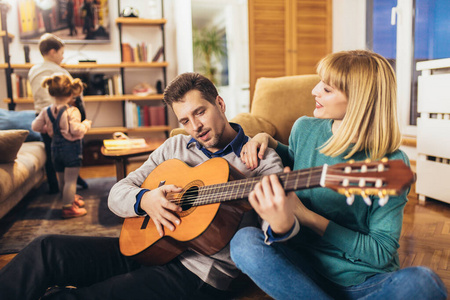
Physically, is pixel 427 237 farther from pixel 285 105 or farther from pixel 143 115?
pixel 143 115

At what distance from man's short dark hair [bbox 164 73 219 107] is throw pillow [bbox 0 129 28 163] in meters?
1.51

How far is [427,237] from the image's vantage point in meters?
2.13

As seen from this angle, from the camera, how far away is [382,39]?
449cm

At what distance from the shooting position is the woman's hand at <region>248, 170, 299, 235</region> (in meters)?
0.88

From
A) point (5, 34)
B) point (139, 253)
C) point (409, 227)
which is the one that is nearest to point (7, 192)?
point (139, 253)

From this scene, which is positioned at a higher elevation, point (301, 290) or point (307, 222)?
point (307, 222)

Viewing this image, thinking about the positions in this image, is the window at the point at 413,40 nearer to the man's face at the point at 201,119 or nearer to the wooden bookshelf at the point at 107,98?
the wooden bookshelf at the point at 107,98

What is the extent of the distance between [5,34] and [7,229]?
274cm

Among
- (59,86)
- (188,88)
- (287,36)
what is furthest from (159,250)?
(287,36)

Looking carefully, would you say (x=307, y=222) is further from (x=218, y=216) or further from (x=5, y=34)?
(x=5, y=34)

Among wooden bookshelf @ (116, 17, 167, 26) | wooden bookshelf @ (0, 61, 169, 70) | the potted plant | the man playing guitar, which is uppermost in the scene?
wooden bookshelf @ (116, 17, 167, 26)

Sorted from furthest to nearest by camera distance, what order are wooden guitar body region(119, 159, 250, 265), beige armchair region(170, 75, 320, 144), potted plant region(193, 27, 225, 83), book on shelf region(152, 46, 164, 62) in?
potted plant region(193, 27, 225, 83) → book on shelf region(152, 46, 164, 62) → beige armchair region(170, 75, 320, 144) → wooden guitar body region(119, 159, 250, 265)

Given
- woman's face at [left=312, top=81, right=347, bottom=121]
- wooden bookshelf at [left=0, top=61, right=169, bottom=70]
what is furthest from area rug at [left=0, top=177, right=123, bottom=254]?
wooden bookshelf at [left=0, top=61, right=169, bottom=70]

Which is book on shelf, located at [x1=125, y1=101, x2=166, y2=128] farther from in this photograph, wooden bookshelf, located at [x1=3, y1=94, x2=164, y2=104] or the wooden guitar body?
the wooden guitar body
